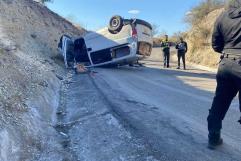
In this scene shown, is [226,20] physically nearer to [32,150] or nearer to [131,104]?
[32,150]

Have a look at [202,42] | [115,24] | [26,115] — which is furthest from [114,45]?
[202,42]

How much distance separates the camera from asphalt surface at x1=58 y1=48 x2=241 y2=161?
5.46m

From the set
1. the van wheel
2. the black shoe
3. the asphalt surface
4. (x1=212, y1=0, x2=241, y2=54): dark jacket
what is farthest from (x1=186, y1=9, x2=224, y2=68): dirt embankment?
(x1=212, y1=0, x2=241, y2=54): dark jacket

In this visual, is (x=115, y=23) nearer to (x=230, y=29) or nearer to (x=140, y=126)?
(x=140, y=126)

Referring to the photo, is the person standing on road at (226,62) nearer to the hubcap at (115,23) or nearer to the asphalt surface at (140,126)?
the asphalt surface at (140,126)

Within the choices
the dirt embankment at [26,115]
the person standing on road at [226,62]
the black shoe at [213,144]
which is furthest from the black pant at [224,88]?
the dirt embankment at [26,115]

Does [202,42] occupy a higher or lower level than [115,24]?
lower

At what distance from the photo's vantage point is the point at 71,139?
21.6 feet

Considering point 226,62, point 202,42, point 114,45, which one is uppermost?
point 226,62

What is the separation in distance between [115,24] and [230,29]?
13.4m

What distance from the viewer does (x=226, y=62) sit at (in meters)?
5.06

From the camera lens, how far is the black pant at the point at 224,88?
196 inches

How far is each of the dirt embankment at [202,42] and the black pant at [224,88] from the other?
2135 centimetres

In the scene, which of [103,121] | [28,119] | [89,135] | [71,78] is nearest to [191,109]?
[103,121]
